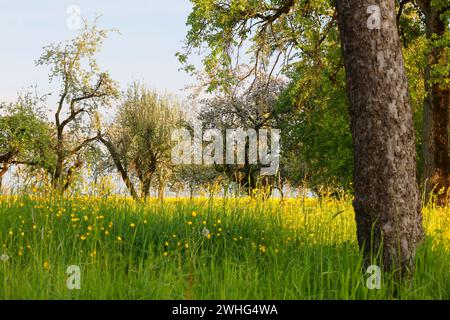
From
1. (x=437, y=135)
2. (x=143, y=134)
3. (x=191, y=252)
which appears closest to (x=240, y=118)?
(x=143, y=134)

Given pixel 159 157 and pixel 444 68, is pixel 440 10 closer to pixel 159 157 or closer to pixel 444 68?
pixel 444 68

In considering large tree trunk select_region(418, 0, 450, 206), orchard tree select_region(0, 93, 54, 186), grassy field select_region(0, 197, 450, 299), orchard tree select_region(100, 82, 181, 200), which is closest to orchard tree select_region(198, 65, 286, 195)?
orchard tree select_region(100, 82, 181, 200)

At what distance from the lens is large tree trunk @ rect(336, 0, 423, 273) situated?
20.8 ft

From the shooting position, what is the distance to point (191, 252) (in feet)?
23.4

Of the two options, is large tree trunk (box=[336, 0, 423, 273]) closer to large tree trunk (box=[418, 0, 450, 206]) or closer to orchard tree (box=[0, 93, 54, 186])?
large tree trunk (box=[418, 0, 450, 206])

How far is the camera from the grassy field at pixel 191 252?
5.67m

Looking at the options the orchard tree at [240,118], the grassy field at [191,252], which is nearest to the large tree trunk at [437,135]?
the grassy field at [191,252]

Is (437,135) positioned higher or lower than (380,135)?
higher

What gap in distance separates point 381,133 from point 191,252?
289 cm

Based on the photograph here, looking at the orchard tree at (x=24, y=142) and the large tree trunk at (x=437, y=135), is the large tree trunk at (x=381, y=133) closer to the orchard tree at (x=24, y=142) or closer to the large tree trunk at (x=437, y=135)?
the large tree trunk at (x=437, y=135)

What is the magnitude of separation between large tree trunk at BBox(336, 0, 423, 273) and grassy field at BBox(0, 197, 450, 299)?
1.55ft

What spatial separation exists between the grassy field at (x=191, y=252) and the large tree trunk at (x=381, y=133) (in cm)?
47

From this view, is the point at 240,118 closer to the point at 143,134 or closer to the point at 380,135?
the point at 143,134

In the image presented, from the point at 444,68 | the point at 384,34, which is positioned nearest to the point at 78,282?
the point at 384,34
